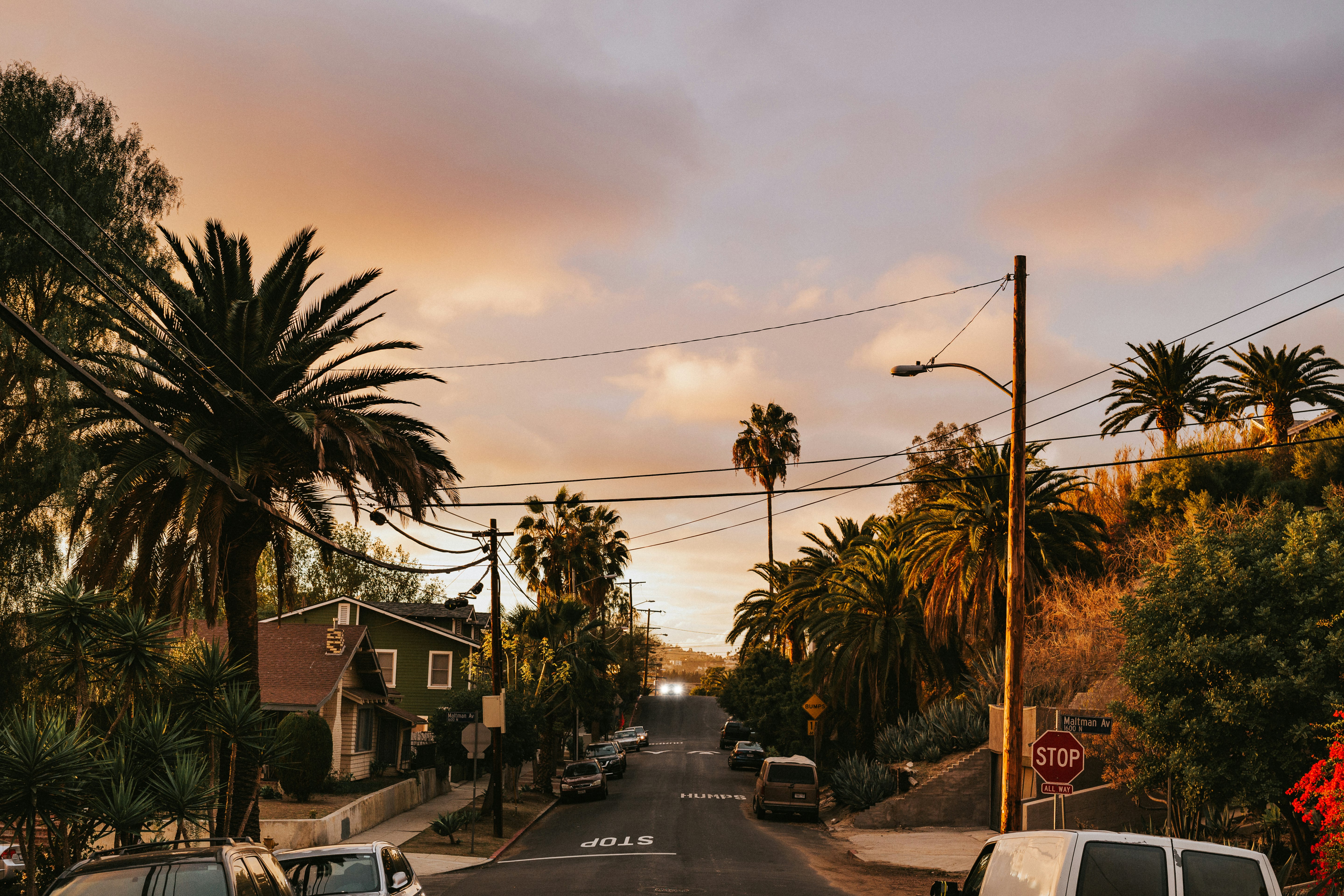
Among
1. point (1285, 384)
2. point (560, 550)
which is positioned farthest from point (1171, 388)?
point (560, 550)

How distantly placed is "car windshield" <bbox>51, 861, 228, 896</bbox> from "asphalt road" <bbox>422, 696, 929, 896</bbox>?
38.2 ft

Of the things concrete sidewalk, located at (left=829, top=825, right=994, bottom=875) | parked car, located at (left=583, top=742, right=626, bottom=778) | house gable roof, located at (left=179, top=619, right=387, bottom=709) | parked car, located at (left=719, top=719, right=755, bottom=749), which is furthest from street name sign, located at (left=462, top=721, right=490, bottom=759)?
parked car, located at (left=719, top=719, right=755, bottom=749)

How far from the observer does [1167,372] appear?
50625 mm

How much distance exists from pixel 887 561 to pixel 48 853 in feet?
98.4

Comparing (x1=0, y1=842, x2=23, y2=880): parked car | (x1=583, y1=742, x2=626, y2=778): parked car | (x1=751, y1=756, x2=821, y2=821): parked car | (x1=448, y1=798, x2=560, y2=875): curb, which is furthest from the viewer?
(x1=583, y1=742, x2=626, y2=778): parked car

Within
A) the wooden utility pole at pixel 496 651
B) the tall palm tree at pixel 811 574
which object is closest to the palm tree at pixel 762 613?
the tall palm tree at pixel 811 574

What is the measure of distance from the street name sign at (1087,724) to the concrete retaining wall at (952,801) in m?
14.9

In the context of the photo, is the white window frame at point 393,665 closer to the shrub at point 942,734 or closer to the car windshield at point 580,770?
the car windshield at point 580,770

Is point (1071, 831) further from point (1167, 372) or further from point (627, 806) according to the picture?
point (1167, 372)

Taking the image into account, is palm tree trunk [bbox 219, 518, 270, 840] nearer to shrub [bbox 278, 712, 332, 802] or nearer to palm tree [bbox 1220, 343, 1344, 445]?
shrub [bbox 278, 712, 332, 802]

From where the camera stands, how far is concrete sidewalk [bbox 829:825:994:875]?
25188 millimetres

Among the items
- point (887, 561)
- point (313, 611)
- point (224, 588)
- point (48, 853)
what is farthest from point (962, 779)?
point (313, 611)

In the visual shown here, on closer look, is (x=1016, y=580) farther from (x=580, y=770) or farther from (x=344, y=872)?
(x=580, y=770)

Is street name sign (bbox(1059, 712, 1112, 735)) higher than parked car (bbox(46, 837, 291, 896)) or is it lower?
higher
